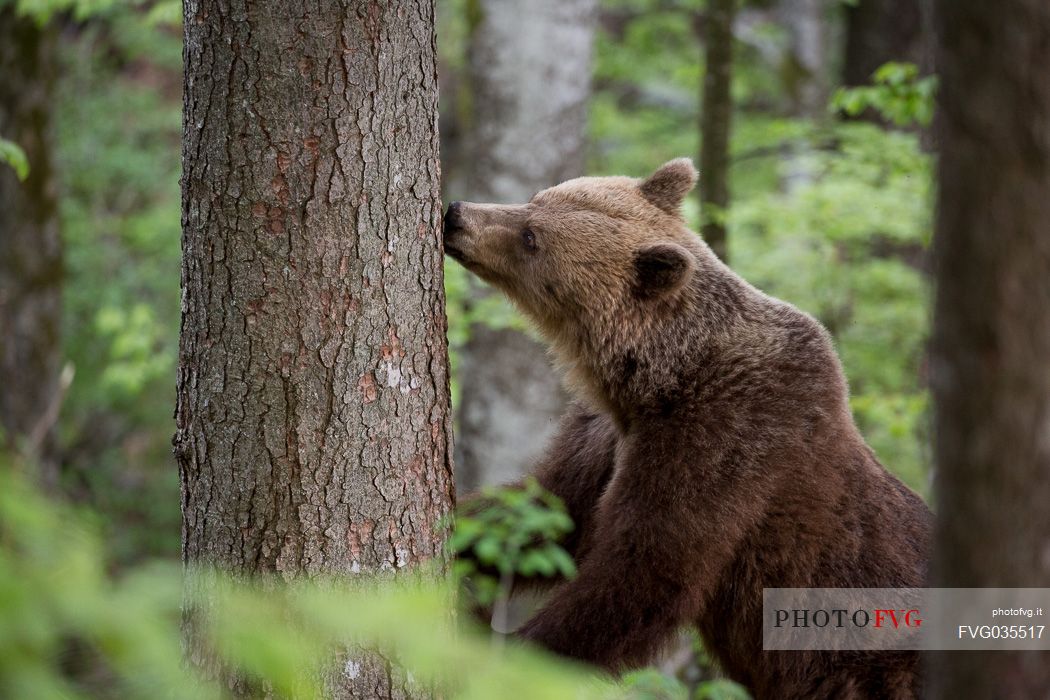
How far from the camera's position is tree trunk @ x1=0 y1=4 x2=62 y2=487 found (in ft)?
35.9

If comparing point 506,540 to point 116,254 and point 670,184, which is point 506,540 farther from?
point 116,254

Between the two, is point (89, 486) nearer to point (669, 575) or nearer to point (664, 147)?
point (664, 147)

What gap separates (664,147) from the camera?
55.4 ft

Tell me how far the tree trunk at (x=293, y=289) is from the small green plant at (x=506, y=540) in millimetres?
626

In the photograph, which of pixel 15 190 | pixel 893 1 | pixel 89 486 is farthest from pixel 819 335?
pixel 893 1

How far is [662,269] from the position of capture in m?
5.09

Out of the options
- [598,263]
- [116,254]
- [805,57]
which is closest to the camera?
[598,263]

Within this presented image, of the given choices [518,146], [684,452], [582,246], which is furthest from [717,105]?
[684,452]

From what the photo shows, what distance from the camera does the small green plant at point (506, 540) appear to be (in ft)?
15.3

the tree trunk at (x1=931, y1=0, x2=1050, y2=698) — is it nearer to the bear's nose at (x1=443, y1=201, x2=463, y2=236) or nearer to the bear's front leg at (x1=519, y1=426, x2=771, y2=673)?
the bear's front leg at (x1=519, y1=426, x2=771, y2=673)

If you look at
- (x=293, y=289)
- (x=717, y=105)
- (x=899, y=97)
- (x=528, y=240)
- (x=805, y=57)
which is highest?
(x=805, y=57)

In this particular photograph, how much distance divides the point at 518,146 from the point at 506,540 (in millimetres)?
5356

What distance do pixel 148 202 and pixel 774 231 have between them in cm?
939

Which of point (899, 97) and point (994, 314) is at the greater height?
point (899, 97)
